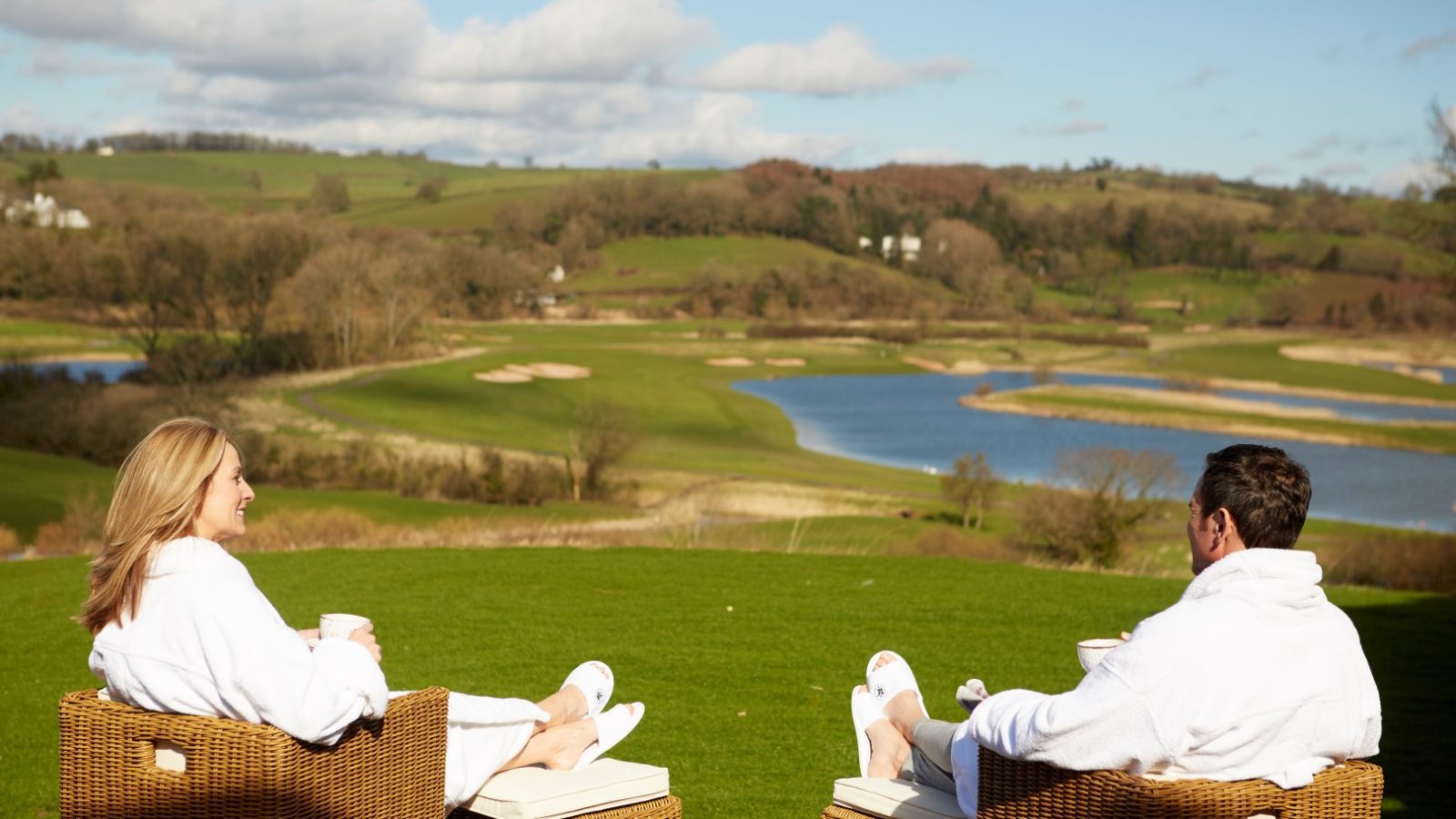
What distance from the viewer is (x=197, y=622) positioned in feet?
10.2

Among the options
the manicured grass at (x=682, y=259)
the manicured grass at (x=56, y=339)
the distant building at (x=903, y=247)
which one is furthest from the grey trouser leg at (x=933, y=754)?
the distant building at (x=903, y=247)

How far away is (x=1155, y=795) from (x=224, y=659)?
2110 millimetres

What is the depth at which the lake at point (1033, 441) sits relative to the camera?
43.3m

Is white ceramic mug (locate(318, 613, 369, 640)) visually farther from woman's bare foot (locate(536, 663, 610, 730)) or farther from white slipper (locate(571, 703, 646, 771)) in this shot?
white slipper (locate(571, 703, 646, 771))

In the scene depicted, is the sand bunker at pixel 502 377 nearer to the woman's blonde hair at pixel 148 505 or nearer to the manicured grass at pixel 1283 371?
the manicured grass at pixel 1283 371

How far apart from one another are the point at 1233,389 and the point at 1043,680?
251 ft

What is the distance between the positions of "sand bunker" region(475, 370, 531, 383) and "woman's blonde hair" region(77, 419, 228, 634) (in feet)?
212

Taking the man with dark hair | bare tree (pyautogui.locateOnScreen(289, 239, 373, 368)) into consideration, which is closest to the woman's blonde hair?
the man with dark hair

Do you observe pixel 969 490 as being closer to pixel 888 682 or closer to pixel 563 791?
pixel 888 682

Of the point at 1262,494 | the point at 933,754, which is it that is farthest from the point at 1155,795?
the point at 933,754

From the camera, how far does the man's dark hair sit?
3.04m

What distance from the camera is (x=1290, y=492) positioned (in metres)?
3.04

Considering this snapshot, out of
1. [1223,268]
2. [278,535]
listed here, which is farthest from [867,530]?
[1223,268]

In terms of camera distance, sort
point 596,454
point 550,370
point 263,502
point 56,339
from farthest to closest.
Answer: point 550,370
point 56,339
point 596,454
point 263,502
